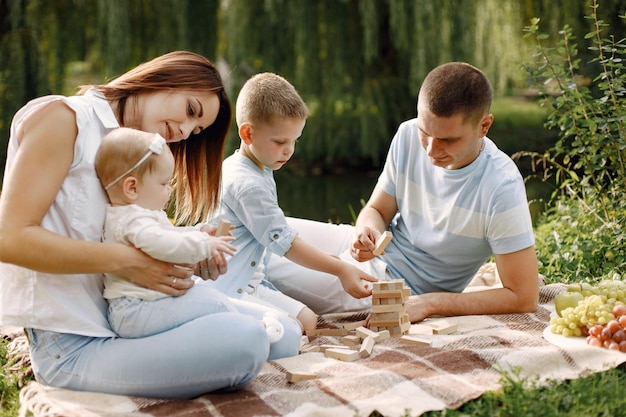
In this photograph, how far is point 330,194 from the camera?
31.1 feet

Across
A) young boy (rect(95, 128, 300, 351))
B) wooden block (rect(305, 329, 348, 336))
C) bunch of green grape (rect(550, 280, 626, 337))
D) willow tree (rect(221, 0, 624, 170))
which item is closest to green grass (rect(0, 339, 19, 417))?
young boy (rect(95, 128, 300, 351))

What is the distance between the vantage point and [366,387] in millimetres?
2717

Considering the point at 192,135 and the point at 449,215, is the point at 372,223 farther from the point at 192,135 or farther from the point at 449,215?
the point at 192,135

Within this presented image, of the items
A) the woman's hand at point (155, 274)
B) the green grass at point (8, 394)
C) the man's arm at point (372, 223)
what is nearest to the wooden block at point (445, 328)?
the man's arm at point (372, 223)

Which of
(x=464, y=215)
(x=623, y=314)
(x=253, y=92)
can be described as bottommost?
(x=623, y=314)

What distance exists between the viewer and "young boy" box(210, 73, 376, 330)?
3.42 metres

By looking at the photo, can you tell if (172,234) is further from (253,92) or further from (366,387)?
(253,92)

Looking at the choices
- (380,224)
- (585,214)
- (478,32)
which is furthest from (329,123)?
(380,224)

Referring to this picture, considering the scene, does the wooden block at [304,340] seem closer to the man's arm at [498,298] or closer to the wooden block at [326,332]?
the wooden block at [326,332]

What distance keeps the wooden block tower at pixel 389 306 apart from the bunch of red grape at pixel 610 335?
2.43ft

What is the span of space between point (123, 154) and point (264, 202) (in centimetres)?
92

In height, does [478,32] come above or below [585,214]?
above

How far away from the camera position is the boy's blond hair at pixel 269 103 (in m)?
3.42

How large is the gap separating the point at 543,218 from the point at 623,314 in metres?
2.77
